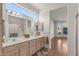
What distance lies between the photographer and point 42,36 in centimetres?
233

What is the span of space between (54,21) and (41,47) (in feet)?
1.73

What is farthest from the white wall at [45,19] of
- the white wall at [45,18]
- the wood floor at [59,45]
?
the wood floor at [59,45]

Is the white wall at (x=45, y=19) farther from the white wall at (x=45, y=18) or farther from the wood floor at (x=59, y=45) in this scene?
the wood floor at (x=59, y=45)

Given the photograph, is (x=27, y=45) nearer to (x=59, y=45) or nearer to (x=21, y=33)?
(x=21, y=33)

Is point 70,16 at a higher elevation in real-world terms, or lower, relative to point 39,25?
higher

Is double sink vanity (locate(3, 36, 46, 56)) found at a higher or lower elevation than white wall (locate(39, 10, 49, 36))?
lower

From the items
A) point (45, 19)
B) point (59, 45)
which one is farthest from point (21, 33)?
point (59, 45)

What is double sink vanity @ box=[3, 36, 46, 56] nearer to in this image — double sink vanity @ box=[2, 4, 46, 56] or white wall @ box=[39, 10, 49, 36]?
double sink vanity @ box=[2, 4, 46, 56]

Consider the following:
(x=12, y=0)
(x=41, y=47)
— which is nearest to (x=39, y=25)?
(x=41, y=47)

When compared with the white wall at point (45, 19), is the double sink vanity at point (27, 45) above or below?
below

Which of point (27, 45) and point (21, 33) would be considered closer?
point (21, 33)

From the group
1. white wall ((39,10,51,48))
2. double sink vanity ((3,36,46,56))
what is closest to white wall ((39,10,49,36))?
white wall ((39,10,51,48))

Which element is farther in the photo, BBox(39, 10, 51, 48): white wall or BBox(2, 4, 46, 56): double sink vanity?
BBox(39, 10, 51, 48): white wall

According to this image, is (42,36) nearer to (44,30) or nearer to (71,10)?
(44,30)
